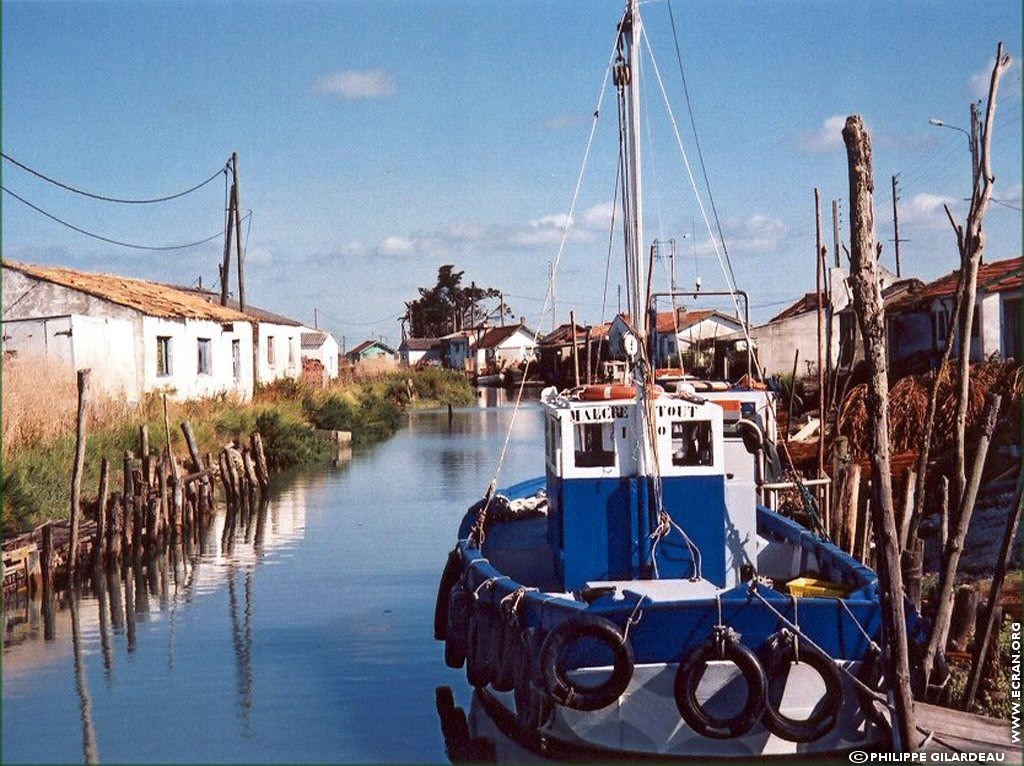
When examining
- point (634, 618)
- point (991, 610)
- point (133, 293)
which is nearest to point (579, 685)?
point (634, 618)

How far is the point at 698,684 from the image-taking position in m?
9.17

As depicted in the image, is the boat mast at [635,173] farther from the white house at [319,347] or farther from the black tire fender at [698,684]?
the white house at [319,347]

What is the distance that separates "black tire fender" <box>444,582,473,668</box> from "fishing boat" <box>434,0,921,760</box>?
0.10 ft

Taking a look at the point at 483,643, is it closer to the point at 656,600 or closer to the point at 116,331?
the point at 656,600

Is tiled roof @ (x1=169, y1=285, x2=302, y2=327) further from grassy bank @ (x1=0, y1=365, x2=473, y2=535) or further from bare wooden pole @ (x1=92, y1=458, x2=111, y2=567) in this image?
bare wooden pole @ (x1=92, y1=458, x2=111, y2=567)

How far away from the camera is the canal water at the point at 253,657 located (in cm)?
1132

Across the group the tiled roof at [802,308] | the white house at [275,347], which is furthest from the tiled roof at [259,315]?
the tiled roof at [802,308]

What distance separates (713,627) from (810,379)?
93.3ft

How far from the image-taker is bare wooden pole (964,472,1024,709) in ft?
30.1

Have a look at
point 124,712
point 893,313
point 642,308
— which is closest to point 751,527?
point 642,308

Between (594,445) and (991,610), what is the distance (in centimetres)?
379

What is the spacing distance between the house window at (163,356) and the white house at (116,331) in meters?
0.03

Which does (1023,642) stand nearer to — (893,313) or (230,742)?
(230,742)

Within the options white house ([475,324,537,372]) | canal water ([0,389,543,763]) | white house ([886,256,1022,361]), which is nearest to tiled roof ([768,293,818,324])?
white house ([886,256,1022,361])
